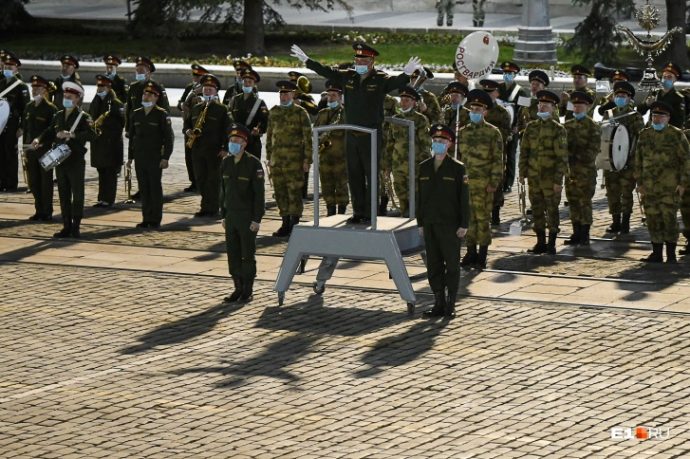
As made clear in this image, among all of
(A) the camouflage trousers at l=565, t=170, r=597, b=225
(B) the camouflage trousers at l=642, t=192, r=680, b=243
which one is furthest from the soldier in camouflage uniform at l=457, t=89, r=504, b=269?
(B) the camouflage trousers at l=642, t=192, r=680, b=243

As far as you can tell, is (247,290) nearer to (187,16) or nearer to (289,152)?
(289,152)

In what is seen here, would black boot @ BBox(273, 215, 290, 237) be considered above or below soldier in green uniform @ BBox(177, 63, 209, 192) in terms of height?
below

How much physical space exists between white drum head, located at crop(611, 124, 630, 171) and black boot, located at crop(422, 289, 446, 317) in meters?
4.59

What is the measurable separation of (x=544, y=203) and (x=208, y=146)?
468 centimetres

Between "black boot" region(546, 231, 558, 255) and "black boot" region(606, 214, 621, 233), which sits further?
"black boot" region(606, 214, 621, 233)

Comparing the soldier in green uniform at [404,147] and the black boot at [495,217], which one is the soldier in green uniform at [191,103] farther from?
the black boot at [495,217]

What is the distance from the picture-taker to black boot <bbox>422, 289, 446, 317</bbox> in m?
16.2

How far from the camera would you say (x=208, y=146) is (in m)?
22.1

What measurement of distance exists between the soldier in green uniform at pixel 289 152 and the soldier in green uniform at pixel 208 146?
113cm

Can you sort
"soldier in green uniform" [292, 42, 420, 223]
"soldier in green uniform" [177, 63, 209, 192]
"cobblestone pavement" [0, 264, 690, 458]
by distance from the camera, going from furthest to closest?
"soldier in green uniform" [177, 63, 209, 192]
"soldier in green uniform" [292, 42, 420, 223]
"cobblestone pavement" [0, 264, 690, 458]

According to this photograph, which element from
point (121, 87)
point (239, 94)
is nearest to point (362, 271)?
point (239, 94)

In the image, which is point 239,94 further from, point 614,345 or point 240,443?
point 240,443

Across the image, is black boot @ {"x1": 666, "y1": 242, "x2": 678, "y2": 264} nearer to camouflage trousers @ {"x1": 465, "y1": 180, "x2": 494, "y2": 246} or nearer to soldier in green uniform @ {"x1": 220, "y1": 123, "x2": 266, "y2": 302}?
camouflage trousers @ {"x1": 465, "y1": 180, "x2": 494, "y2": 246}

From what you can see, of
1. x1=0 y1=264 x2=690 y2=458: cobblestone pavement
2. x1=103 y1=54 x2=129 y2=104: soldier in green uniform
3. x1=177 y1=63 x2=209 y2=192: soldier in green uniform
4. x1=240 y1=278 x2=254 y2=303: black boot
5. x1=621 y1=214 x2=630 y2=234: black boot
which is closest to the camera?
x1=0 y1=264 x2=690 y2=458: cobblestone pavement
